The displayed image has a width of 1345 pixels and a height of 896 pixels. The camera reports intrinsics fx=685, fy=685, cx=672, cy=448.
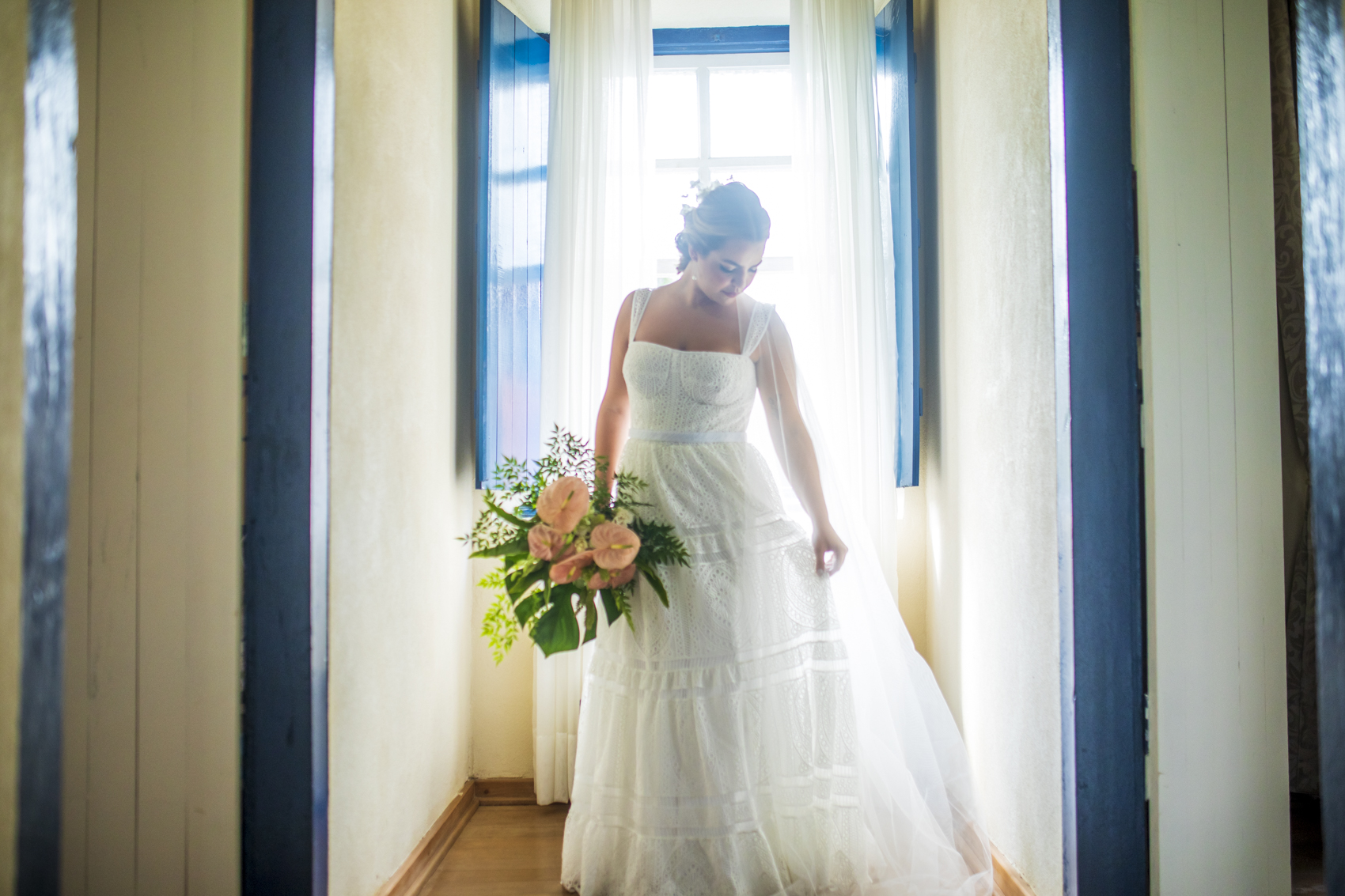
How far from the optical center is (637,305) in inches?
74.5

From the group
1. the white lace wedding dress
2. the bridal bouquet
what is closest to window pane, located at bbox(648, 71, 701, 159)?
the white lace wedding dress

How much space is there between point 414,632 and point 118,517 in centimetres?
78

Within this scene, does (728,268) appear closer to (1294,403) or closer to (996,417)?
(996,417)

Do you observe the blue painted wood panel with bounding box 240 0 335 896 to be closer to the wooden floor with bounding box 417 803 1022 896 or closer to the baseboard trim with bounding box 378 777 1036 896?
the baseboard trim with bounding box 378 777 1036 896

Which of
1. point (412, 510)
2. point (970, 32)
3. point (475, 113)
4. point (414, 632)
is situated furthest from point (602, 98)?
point (414, 632)

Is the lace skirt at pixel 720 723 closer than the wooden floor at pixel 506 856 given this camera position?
Yes

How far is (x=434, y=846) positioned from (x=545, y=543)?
3.60 feet

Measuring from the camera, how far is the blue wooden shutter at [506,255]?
2.29m

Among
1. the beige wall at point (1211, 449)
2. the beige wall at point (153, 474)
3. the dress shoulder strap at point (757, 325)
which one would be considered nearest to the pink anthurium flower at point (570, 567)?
the beige wall at point (153, 474)

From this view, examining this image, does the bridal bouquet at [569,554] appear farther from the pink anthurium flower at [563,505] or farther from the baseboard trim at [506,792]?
the baseboard trim at [506,792]

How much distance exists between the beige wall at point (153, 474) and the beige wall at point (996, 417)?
5.43ft

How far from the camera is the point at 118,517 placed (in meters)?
1.28

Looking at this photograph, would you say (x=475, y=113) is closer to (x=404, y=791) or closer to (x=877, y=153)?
(x=877, y=153)

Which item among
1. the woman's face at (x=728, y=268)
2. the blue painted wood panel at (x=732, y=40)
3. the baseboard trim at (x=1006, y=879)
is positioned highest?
the blue painted wood panel at (x=732, y=40)
